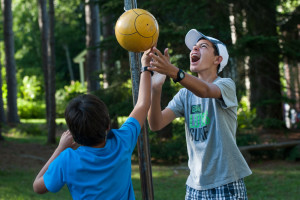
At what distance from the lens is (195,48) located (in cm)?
305

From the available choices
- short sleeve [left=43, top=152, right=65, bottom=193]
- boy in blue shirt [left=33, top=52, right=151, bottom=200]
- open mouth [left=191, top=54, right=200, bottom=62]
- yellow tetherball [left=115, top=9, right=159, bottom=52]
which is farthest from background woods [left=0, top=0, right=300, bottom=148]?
short sleeve [left=43, top=152, right=65, bottom=193]

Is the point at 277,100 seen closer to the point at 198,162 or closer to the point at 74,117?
the point at 198,162

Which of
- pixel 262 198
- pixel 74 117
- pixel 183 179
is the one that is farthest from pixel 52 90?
pixel 74 117

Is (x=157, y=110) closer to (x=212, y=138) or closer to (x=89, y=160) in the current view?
(x=212, y=138)

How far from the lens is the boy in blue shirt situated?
209 centimetres

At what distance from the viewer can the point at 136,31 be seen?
258 cm

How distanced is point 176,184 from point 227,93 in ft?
15.7

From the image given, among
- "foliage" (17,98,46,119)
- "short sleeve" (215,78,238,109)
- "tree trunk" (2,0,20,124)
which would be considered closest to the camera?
"short sleeve" (215,78,238,109)

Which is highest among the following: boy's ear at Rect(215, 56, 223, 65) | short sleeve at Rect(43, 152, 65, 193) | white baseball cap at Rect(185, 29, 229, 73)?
white baseball cap at Rect(185, 29, 229, 73)

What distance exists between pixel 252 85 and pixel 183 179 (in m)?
2.68

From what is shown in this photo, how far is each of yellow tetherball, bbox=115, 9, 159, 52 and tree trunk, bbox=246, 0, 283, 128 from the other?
5771mm

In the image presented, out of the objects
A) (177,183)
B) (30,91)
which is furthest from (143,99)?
(30,91)

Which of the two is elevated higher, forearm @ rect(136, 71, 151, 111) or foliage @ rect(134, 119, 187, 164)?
forearm @ rect(136, 71, 151, 111)

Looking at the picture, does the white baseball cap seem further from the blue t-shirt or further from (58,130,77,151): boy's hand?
(58,130,77,151): boy's hand
